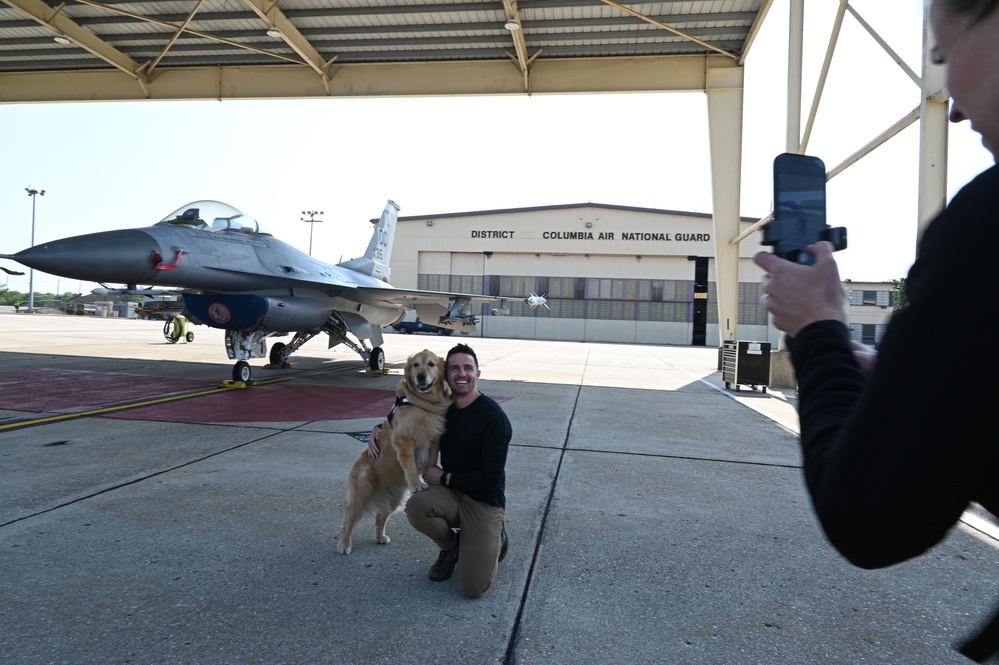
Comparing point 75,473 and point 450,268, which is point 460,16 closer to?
point 75,473

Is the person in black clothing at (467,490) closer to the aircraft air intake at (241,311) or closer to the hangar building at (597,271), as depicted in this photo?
the aircraft air intake at (241,311)

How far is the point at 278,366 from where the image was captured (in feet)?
52.5

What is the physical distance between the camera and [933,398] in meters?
0.79

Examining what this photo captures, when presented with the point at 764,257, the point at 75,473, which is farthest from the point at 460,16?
the point at 764,257

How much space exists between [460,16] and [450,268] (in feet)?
128

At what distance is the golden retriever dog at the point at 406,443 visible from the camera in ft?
12.1

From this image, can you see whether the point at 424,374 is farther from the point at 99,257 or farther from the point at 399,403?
the point at 99,257

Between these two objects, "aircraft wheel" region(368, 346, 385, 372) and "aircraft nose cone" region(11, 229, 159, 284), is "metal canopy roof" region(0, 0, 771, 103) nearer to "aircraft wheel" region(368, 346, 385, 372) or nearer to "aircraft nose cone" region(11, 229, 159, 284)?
"aircraft nose cone" region(11, 229, 159, 284)

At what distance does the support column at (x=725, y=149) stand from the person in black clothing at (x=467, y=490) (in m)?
14.9

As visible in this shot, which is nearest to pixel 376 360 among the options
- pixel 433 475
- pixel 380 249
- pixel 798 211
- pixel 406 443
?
pixel 380 249

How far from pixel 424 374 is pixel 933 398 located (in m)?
3.08

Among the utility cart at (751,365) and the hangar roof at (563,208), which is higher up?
the hangar roof at (563,208)

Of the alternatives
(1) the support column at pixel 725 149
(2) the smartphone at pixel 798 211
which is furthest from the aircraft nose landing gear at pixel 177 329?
(2) the smartphone at pixel 798 211

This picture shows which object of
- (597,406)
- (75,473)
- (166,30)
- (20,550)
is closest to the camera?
(20,550)
